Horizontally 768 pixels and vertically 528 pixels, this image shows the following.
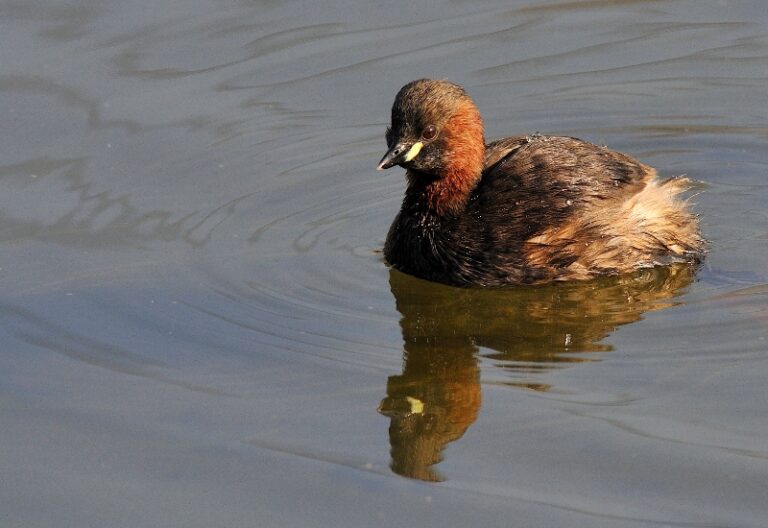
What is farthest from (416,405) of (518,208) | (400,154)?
(400,154)

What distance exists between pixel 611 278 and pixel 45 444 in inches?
129

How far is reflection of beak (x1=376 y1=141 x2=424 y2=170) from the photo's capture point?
782cm

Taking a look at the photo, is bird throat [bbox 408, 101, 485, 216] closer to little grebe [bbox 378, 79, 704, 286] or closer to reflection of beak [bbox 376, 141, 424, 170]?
little grebe [bbox 378, 79, 704, 286]

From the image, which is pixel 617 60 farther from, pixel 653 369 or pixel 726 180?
pixel 653 369

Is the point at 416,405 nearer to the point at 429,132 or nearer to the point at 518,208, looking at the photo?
the point at 518,208

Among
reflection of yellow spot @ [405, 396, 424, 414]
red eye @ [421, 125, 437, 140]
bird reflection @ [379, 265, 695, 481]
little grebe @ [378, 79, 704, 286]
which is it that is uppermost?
red eye @ [421, 125, 437, 140]

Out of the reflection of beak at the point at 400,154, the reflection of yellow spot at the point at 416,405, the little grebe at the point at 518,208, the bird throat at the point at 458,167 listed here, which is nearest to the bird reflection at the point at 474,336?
the reflection of yellow spot at the point at 416,405

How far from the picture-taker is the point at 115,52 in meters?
10.7

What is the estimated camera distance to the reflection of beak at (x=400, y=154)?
7.82 meters

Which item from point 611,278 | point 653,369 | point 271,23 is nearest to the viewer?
point 653,369

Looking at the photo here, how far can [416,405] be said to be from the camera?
662 centimetres

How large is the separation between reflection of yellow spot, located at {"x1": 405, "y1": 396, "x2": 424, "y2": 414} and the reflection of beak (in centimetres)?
157

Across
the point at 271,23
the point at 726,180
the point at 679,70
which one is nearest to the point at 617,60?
the point at 679,70

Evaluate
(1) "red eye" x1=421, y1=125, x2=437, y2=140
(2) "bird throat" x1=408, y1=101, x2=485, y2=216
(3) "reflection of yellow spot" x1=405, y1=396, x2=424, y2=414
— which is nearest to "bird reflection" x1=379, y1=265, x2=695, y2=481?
(3) "reflection of yellow spot" x1=405, y1=396, x2=424, y2=414
